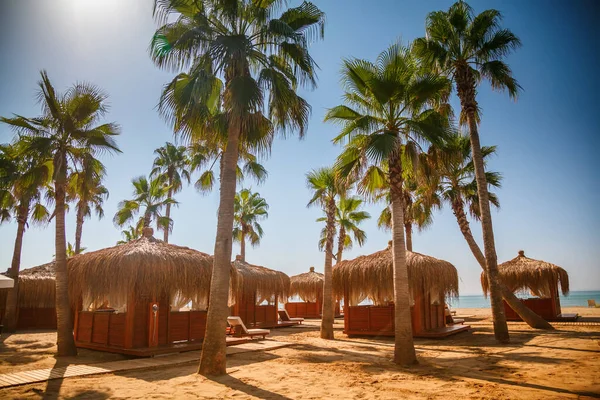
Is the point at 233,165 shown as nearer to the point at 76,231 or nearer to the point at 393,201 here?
the point at 393,201

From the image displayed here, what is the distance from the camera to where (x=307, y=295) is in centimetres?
3116

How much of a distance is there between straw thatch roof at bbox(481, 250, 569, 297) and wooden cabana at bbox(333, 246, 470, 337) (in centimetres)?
604

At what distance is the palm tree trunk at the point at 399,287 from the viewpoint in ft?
31.6

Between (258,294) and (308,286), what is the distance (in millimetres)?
9026

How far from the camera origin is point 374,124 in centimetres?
1140

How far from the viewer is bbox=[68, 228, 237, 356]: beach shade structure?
11.7 m

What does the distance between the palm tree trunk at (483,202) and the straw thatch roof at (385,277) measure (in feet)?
8.90

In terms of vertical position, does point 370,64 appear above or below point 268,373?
above

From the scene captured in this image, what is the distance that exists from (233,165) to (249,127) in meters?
1.02

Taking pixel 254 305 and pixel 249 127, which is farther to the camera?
pixel 254 305

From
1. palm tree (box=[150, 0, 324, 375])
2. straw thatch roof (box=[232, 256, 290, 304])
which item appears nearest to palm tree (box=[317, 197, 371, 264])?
straw thatch roof (box=[232, 256, 290, 304])

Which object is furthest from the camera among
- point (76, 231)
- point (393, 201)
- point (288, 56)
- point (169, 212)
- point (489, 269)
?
point (76, 231)

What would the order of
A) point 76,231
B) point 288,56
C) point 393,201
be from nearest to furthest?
1. point 288,56
2. point 393,201
3. point 76,231

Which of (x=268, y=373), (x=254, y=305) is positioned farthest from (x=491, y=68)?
(x=254, y=305)
